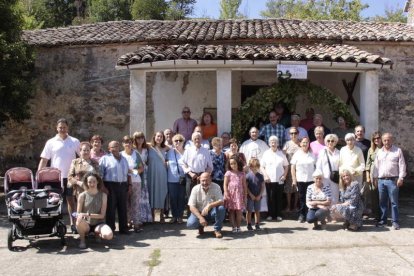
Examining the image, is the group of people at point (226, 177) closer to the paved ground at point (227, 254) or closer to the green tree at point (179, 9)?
the paved ground at point (227, 254)

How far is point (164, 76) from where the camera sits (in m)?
12.8

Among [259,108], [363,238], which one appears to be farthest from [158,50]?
[363,238]

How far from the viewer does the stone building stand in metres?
12.4

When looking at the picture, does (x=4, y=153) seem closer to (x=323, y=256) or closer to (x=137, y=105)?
(x=137, y=105)

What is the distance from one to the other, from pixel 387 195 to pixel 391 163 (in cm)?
54

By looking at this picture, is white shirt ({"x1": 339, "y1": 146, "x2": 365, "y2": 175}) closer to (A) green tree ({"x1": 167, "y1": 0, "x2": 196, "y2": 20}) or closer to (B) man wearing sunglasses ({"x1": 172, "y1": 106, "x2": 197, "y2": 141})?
(B) man wearing sunglasses ({"x1": 172, "y1": 106, "x2": 197, "y2": 141})

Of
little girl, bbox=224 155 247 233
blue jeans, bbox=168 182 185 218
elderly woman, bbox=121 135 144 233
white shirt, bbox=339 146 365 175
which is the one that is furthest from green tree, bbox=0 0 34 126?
white shirt, bbox=339 146 365 175

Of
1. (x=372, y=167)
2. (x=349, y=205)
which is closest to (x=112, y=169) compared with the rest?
(x=349, y=205)

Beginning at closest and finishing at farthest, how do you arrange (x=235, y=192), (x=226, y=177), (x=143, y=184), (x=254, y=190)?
(x=235, y=192) < (x=226, y=177) < (x=254, y=190) < (x=143, y=184)

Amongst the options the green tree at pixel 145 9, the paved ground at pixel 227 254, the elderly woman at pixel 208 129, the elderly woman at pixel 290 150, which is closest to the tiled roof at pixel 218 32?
the elderly woman at pixel 208 129

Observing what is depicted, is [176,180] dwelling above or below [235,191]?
above

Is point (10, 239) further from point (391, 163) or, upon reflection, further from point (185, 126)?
point (391, 163)

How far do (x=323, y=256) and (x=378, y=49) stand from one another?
8.40m

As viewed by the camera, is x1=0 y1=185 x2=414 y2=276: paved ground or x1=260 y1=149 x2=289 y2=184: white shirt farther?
x1=260 y1=149 x2=289 y2=184: white shirt
